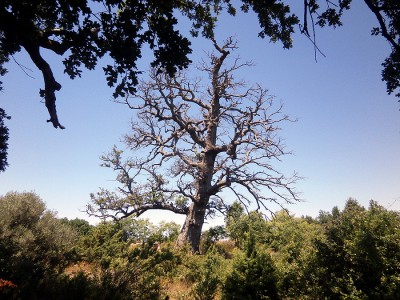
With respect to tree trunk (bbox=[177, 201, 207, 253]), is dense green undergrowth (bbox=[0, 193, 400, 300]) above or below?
below

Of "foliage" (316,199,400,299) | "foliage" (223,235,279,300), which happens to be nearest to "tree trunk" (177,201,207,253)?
"foliage" (223,235,279,300)

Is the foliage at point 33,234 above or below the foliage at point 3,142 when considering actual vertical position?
below

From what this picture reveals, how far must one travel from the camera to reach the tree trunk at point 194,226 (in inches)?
502

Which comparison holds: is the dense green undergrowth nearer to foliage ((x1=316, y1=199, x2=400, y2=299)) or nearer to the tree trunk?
foliage ((x1=316, y1=199, x2=400, y2=299))

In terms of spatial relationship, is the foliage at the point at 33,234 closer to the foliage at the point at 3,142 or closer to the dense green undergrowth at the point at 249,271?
the dense green undergrowth at the point at 249,271

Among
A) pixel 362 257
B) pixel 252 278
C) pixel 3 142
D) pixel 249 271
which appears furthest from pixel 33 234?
pixel 362 257

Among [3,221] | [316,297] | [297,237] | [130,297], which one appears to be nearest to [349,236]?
[316,297]

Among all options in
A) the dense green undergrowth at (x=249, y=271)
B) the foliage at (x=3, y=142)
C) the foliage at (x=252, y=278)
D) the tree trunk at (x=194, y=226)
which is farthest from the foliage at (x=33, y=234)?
the foliage at (x=252, y=278)

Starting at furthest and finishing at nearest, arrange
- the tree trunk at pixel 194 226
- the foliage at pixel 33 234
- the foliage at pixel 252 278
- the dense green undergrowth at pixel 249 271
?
the tree trunk at pixel 194 226
the foliage at pixel 33 234
the foliage at pixel 252 278
the dense green undergrowth at pixel 249 271

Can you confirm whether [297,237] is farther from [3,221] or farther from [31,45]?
[3,221]

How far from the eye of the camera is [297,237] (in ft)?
37.6

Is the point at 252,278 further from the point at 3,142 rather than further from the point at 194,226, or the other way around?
the point at 3,142

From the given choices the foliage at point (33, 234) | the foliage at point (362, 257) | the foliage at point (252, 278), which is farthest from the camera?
the foliage at point (33, 234)

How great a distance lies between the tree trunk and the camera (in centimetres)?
1274
